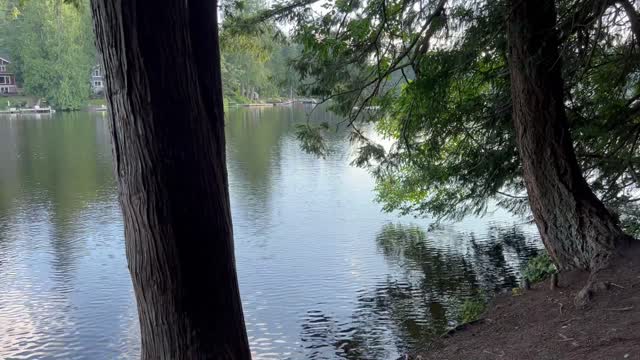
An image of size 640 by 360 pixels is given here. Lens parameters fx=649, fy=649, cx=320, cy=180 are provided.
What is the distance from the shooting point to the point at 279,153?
91.4 feet

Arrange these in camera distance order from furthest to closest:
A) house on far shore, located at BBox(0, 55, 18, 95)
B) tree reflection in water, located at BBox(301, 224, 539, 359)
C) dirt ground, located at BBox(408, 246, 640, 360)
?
house on far shore, located at BBox(0, 55, 18, 95) < tree reflection in water, located at BBox(301, 224, 539, 359) < dirt ground, located at BBox(408, 246, 640, 360)

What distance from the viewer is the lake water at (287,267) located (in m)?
9.88

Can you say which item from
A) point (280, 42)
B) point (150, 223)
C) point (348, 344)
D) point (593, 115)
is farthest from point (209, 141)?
point (348, 344)

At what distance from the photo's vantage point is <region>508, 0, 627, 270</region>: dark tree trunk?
485cm

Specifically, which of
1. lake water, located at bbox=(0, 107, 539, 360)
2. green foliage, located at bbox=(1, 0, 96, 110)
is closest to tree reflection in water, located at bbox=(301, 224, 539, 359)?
lake water, located at bbox=(0, 107, 539, 360)

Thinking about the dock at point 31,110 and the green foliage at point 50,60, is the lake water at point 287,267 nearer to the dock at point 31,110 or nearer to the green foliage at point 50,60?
the green foliage at point 50,60

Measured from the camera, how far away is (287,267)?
13148 mm

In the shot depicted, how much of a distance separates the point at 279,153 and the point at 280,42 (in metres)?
19.1

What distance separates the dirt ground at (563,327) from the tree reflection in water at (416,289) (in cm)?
370

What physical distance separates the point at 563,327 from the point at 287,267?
30.1ft

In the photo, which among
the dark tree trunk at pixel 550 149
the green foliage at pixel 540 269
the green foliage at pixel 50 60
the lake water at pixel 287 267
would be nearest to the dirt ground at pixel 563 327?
the dark tree trunk at pixel 550 149

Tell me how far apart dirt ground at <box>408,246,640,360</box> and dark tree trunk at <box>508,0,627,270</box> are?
0.21 metres

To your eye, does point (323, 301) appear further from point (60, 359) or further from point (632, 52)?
point (632, 52)

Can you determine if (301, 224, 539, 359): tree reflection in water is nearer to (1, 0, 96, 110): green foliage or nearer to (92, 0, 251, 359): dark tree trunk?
(92, 0, 251, 359): dark tree trunk
